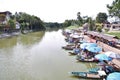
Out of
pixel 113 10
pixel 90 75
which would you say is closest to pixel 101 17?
pixel 113 10

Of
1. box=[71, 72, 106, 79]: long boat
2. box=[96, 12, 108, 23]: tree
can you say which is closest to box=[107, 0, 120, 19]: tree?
box=[96, 12, 108, 23]: tree

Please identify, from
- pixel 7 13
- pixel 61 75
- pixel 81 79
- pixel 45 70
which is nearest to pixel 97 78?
pixel 81 79

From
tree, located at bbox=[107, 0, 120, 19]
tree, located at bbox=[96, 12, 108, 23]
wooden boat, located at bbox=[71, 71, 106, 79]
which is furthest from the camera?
tree, located at bbox=[96, 12, 108, 23]

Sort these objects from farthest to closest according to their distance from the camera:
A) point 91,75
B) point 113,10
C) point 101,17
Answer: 1. point 101,17
2. point 113,10
3. point 91,75

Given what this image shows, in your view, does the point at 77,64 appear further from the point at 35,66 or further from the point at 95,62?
the point at 35,66

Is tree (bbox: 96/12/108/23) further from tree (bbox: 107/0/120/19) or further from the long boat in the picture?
the long boat

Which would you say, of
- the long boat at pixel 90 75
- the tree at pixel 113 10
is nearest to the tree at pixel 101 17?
the tree at pixel 113 10

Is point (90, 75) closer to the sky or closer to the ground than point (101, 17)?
closer to the ground

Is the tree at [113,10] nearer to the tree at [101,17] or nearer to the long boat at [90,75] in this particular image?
the tree at [101,17]

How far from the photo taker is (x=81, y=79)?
19734 mm

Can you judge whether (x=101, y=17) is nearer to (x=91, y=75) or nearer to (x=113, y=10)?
(x=113, y=10)

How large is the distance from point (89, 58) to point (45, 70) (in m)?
6.42

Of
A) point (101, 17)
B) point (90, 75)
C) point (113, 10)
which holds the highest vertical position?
point (113, 10)

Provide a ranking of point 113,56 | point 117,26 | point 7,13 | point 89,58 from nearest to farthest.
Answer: point 113,56 < point 89,58 < point 117,26 < point 7,13
